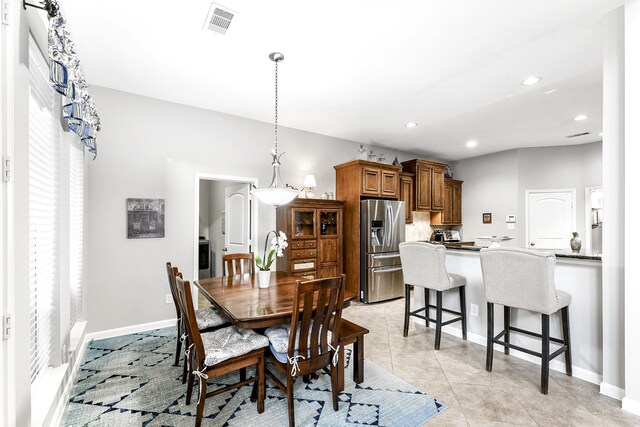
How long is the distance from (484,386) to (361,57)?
3004 mm

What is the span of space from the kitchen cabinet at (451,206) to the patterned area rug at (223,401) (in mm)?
4725

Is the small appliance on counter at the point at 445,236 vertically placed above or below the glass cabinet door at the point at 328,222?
below

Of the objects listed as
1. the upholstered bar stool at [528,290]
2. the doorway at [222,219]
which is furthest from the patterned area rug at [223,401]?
the doorway at [222,219]

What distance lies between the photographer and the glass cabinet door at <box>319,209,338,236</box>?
4855 millimetres

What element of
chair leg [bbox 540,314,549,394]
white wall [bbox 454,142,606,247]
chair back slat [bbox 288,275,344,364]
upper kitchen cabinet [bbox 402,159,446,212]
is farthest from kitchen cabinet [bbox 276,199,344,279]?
white wall [bbox 454,142,606,247]

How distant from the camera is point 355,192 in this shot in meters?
4.96

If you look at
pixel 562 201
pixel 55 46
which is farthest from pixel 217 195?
pixel 562 201

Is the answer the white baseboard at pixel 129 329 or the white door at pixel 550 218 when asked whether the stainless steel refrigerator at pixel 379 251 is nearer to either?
the white baseboard at pixel 129 329

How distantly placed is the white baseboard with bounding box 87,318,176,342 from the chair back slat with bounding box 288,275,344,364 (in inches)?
98.1

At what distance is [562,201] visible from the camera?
583 centimetres

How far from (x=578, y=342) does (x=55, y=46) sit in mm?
4154
